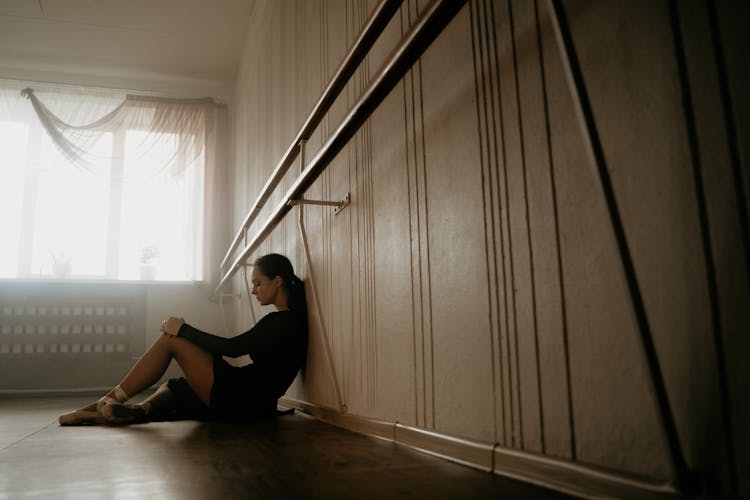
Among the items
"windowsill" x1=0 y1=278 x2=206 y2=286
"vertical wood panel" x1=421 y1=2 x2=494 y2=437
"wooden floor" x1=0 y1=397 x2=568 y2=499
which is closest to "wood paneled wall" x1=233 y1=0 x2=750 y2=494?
"vertical wood panel" x1=421 y1=2 x2=494 y2=437

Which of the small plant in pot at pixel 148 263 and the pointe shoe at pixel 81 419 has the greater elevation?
the small plant in pot at pixel 148 263

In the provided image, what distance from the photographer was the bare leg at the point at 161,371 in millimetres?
2217

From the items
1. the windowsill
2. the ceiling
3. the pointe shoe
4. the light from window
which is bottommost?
the pointe shoe

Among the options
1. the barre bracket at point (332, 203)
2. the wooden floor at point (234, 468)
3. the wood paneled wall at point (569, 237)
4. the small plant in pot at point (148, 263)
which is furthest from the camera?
the small plant in pot at point (148, 263)

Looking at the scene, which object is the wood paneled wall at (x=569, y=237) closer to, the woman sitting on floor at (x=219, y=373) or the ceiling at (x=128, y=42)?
the woman sitting on floor at (x=219, y=373)

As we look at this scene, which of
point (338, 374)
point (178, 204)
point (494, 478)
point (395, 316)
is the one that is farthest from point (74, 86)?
point (494, 478)

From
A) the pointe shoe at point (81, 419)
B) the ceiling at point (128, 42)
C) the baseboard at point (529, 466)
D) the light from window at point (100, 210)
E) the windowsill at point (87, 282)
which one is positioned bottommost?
the pointe shoe at point (81, 419)

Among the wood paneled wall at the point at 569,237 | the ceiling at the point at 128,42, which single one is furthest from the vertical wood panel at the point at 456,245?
the ceiling at the point at 128,42

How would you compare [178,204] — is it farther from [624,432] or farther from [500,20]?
[624,432]

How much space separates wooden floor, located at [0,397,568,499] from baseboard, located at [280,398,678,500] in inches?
0.8

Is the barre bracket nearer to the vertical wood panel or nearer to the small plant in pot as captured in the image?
the vertical wood panel

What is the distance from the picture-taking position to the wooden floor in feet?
2.99

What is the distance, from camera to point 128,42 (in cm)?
511

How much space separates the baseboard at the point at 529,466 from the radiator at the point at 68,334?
4322mm
